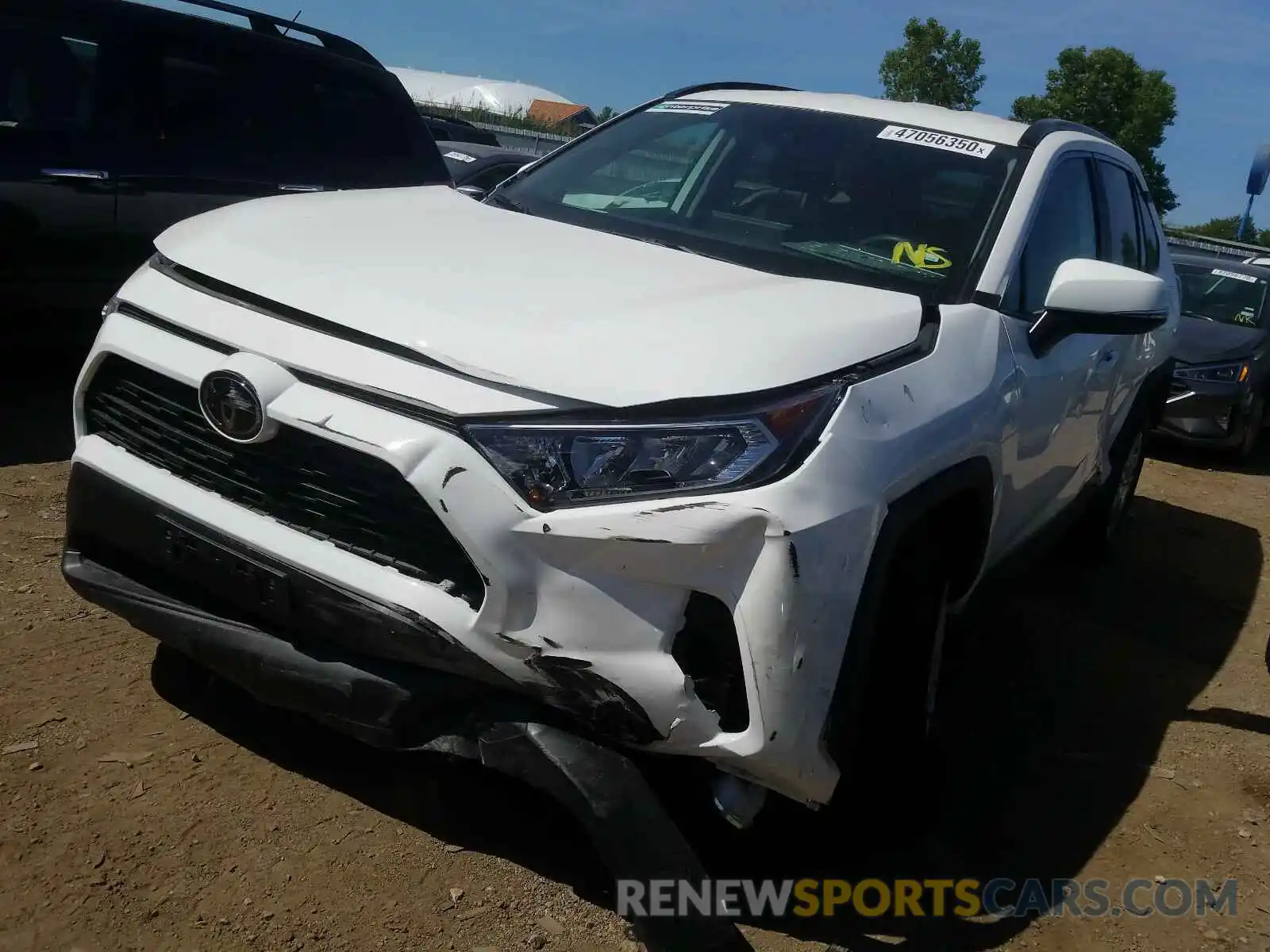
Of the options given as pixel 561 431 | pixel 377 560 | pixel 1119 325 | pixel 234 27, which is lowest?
pixel 377 560

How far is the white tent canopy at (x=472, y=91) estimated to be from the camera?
2047 inches

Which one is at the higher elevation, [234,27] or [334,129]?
[234,27]

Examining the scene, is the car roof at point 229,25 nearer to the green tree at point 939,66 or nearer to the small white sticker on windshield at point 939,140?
the small white sticker on windshield at point 939,140

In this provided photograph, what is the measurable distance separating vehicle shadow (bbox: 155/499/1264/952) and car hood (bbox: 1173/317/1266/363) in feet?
15.9

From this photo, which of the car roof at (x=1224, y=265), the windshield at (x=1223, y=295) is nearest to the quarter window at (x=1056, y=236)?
the windshield at (x=1223, y=295)

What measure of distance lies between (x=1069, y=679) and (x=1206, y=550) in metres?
2.66

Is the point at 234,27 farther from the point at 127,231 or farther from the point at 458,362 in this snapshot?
the point at 458,362

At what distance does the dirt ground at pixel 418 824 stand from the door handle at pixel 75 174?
4.56ft

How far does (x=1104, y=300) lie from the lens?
9.88ft

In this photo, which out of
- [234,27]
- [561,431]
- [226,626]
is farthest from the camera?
[234,27]

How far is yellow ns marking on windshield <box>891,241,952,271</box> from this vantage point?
10.3ft

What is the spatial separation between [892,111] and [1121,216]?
1.37 m

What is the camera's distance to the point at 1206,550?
21.1ft

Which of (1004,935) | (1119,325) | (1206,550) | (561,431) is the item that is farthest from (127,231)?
(1206,550)
